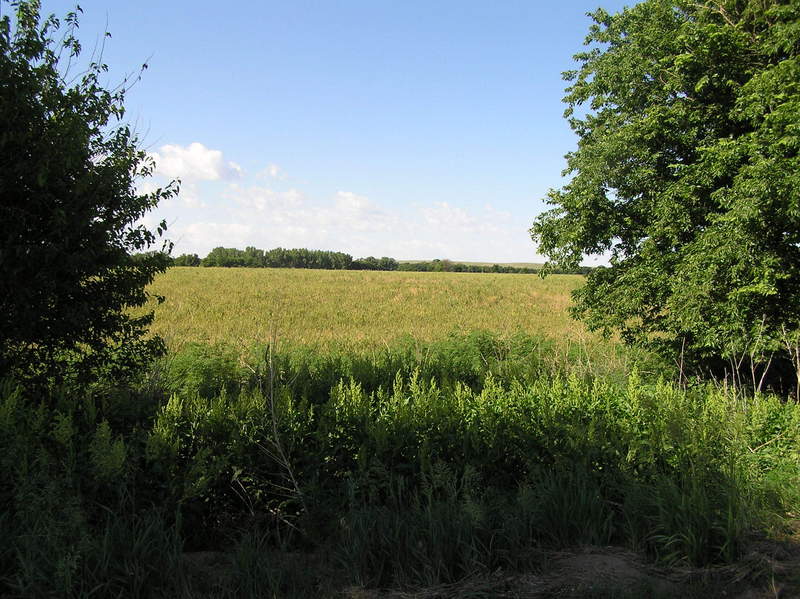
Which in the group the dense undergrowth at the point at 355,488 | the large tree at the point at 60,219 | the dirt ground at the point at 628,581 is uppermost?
the large tree at the point at 60,219

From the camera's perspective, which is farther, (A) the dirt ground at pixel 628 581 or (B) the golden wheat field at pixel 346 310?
(B) the golden wheat field at pixel 346 310

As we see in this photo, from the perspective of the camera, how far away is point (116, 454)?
4.20 m

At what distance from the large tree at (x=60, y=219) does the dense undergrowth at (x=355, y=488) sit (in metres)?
0.83

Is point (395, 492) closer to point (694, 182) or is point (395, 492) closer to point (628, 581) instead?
point (628, 581)

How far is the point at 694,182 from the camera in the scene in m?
A: 10.8

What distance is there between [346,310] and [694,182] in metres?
18.9

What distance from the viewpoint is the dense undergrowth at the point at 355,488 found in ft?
12.3

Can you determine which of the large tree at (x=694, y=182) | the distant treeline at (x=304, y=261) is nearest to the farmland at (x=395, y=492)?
the large tree at (x=694, y=182)

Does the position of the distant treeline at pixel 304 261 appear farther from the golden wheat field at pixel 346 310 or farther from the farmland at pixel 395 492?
the farmland at pixel 395 492

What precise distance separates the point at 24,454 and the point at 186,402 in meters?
1.88

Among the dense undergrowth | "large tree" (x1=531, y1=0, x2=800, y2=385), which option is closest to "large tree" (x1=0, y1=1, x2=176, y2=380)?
the dense undergrowth

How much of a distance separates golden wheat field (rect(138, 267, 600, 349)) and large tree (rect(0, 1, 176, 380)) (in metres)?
4.19

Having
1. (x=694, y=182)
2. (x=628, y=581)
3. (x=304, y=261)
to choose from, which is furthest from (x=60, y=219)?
(x=304, y=261)

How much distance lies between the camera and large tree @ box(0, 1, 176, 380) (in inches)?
237
